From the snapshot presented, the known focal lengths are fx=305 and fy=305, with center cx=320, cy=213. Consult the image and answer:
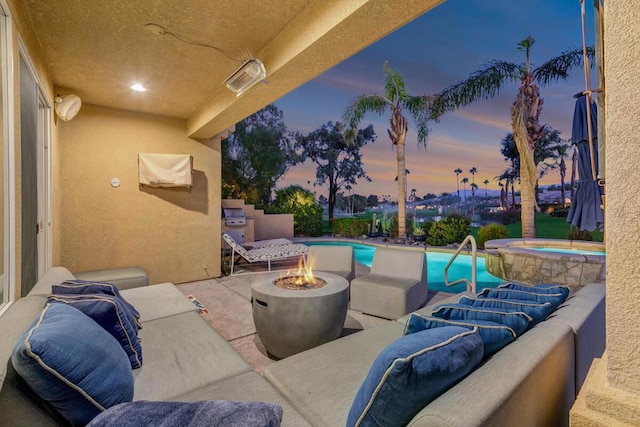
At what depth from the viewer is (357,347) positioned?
69.7 inches

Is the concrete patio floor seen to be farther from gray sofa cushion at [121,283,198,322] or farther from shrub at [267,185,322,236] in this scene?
shrub at [267,185,322,236]

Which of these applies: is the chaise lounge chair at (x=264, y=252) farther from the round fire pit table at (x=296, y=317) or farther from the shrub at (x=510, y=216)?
the shrub at (x=510, y=216)

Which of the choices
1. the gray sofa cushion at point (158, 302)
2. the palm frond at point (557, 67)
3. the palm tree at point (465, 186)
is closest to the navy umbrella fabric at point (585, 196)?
the gray sofa cushion at point (158, 302)

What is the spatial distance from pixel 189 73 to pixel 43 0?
4.11 ft

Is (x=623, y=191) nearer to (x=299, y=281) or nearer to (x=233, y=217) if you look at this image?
(x=299, y=281)

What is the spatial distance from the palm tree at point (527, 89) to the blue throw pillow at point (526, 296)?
299 inches

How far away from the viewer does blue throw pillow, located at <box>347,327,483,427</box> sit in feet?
2.87

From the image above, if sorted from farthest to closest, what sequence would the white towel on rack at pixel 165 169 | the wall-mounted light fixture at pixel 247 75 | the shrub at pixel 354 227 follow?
the shrub at pixel 354 227 → the white towel on rack at pixel 165 169 → the wall-mounted light fixture at pixel 247 75

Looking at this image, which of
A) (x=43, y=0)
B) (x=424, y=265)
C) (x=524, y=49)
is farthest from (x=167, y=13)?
(x=524, y=49)

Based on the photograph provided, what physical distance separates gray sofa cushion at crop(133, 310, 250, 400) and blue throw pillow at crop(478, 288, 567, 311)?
1501 millimetres

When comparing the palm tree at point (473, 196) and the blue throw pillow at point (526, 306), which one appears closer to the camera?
the blue throw pillow at point (526, 306)

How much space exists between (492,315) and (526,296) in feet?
1.72

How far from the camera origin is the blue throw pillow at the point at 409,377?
2.87 feet

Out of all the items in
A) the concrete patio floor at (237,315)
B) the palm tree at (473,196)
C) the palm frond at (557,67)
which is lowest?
the concrete patio floor at (237,315)
